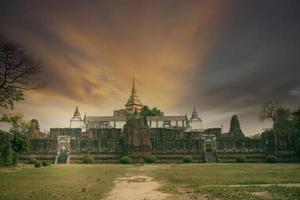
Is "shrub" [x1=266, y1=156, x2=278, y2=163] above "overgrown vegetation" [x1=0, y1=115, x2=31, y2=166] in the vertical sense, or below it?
below

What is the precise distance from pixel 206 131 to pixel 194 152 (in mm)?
20688

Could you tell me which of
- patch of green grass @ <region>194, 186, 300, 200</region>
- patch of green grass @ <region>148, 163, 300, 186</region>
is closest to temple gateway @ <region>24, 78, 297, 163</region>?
patch of green grass @ <region>148, 163, 300, 186</region>

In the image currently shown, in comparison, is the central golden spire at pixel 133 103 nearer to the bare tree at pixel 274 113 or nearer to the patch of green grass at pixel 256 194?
the bare tree at pixel 274 113

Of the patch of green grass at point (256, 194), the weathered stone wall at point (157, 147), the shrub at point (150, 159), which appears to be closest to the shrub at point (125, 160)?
the shrub at point (150, 159)

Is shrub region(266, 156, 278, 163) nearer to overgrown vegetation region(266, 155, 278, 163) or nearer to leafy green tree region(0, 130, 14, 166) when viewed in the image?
overgrown vegetation region(266, 155, 278, 163)

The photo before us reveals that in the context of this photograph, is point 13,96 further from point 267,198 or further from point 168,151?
point 168,151

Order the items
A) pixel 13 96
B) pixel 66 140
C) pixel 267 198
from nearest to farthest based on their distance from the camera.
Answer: pixel 267 198, pixel 13 96, pixel 66 140

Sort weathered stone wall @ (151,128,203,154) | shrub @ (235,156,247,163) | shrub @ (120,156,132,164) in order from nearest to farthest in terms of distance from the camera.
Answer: shrub @ (120,156,132,164), shrub @ (235,156,247,163), weathered stone wall @ (151,128,203,154)

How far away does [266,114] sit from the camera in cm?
7269

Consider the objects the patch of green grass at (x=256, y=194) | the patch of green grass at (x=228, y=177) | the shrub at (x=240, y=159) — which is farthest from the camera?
the shrub at (x=240, y=159)

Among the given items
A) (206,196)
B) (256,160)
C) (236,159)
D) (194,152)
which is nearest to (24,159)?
(194,152)

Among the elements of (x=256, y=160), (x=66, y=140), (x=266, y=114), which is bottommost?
(x=256, y=160)

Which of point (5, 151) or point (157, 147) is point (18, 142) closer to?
point (5, 151)

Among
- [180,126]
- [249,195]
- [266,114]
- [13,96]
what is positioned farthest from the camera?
[180,126]
